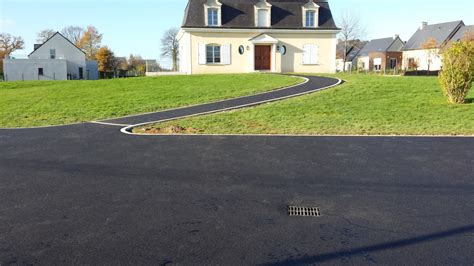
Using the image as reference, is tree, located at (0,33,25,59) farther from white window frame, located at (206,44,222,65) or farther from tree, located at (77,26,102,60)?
white window frame, located at (206,44,222,65)

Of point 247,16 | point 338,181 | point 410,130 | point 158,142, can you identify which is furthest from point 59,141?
point 247,16

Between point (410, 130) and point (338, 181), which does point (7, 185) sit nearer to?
point (338, 181)

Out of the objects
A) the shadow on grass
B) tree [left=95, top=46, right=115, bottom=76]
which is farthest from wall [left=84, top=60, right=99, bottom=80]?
the shadow on grass

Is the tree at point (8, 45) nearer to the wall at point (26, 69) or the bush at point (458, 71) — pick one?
the wall at point (26, 69)

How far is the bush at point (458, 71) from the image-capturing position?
1416cm

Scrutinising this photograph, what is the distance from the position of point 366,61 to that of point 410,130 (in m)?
62.5

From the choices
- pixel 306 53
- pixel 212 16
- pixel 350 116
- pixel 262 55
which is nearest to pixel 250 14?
pixel 212 16

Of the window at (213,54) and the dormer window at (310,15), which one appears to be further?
the dormer window at (310,15)

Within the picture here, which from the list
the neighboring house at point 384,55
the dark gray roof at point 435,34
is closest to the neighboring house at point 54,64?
the neighboring house at point 384,55

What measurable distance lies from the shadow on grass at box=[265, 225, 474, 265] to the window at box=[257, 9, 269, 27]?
29572 millimetres

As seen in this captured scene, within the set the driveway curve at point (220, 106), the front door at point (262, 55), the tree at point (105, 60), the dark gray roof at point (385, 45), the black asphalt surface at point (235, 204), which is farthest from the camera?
the tree at point (105, 60)

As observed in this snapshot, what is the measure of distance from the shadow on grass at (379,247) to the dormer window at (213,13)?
29008 millimetres

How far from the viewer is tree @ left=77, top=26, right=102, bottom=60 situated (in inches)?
3157

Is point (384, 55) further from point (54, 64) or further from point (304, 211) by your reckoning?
point (304, 211)
